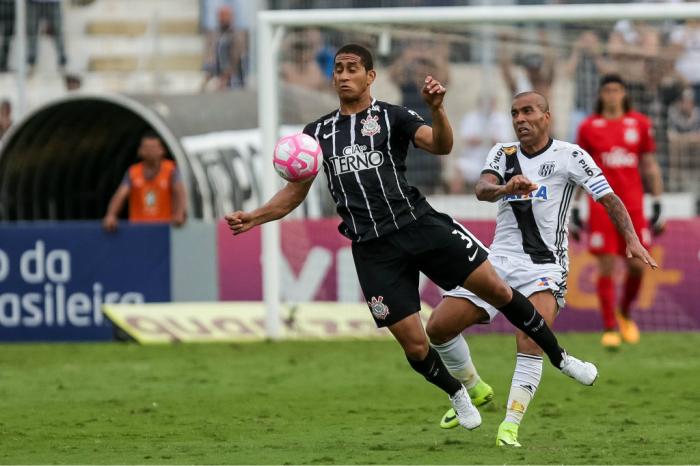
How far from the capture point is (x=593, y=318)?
15.2 m

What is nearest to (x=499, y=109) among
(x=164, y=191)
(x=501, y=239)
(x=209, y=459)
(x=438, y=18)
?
(x=438, y=18)

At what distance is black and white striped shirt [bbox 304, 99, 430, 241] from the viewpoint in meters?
8.24

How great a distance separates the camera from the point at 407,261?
829 centimetres

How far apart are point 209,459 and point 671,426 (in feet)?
9.66

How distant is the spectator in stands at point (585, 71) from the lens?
1594 centimetres

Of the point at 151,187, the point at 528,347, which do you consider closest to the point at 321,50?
the point at 151,187

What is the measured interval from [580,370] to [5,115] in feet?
41.5

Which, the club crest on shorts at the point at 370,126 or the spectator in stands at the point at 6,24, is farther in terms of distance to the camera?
the spectator in stands at the point at 6,24

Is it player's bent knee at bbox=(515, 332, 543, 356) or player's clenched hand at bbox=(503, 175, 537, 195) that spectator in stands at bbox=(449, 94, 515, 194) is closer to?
player's bent knee at bbox=(515, 332, 543, 356)

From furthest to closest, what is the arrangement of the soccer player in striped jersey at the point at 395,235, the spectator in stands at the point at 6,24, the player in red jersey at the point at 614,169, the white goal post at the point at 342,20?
the spectator in stands at the point at 6,24, the white goal post at the point at 342,20, the player in red jersey at the point at 614,169, the soccer player in striped jersey at the point at 395,235

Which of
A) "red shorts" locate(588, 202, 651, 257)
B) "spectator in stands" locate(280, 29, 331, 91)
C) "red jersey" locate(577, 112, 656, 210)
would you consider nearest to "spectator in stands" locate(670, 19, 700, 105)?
"red jersey" locate(577, 112, 656, 210)

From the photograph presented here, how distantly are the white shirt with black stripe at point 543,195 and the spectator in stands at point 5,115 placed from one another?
11737 millimetres

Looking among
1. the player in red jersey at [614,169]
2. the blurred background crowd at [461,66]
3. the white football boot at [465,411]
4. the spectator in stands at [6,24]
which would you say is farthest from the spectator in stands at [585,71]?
the white football boot at [465,411]

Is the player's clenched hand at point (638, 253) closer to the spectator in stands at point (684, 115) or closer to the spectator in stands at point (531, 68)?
the spectator in stands at point (684, 115)
